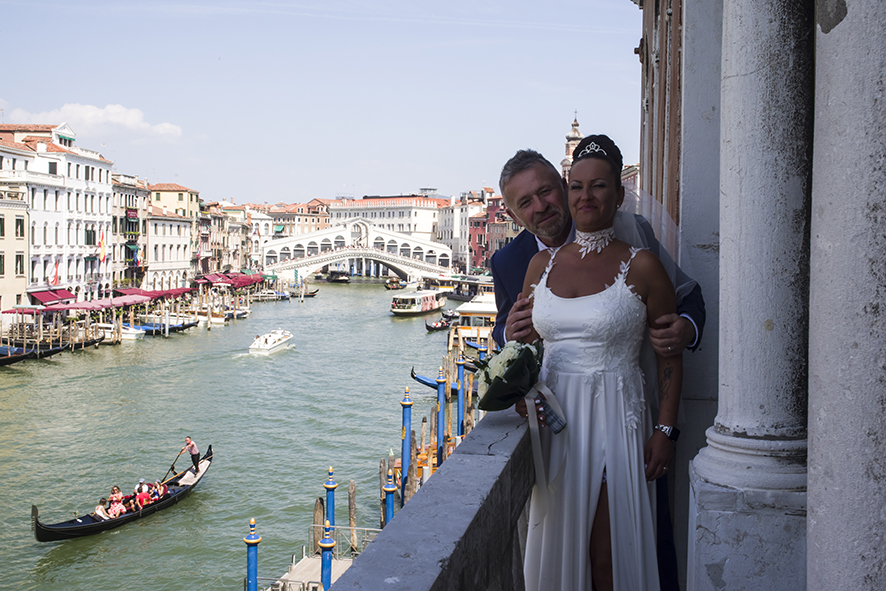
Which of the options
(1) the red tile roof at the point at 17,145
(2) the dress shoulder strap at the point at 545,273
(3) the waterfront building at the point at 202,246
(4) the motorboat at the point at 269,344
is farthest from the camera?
(3) the waterfront building at the point at 202,246

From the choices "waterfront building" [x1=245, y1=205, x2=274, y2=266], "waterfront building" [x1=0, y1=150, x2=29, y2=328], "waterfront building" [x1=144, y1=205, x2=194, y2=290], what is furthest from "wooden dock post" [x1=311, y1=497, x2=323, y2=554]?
"waterfront building" [x1=245, y1=205, x2=274, y2=266]

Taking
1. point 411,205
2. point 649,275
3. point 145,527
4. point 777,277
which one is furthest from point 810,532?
point 411,205

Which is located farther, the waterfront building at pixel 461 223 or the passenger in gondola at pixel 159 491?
the waterfront building at pixel 461 223

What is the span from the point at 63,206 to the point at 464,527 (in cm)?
2191

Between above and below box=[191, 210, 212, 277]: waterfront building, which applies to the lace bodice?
below

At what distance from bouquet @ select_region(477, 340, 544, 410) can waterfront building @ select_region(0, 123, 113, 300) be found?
1941cm

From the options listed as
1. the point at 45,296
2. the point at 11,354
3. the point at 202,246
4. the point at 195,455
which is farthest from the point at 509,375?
→ the point at 202,246

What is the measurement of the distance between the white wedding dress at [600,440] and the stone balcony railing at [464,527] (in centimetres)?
7

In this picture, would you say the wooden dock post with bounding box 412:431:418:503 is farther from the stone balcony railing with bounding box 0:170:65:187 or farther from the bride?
the stone balcony railing with bounding box 0:170:65:187

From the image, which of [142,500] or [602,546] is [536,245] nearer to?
[602,546]

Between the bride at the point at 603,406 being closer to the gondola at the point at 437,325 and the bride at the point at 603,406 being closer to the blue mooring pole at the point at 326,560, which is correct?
the blue mooring pole at the point at 326,560

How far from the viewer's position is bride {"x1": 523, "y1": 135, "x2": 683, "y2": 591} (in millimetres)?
1281

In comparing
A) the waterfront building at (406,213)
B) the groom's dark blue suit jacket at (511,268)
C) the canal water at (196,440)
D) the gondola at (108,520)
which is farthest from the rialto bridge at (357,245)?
the groom's dark blue suit jacket at (511,268)

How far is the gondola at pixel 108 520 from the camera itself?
706cm
